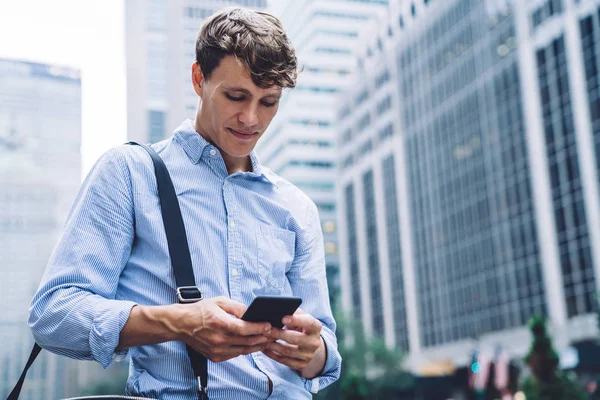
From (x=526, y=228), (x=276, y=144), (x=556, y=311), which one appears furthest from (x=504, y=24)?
(x=276, y=144)

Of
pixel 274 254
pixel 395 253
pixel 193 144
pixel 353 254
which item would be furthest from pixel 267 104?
pixel 353 254

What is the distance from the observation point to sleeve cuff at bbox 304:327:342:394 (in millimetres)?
1554

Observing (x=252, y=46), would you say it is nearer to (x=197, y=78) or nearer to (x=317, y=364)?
(x=197, y=78)

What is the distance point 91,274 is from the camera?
1322mm

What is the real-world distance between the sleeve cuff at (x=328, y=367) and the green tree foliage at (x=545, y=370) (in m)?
24.0

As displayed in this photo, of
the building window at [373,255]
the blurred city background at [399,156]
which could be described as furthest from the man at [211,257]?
the building window at [373,255]

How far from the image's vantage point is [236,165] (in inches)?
64.2

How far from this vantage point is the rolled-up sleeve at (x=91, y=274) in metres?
1.27

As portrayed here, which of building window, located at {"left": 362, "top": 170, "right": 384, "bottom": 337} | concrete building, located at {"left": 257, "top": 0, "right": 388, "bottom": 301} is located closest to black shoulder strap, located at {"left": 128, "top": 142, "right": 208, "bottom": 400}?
building window, located at {"left": 362, "top": 170, "right": 384, "bottom": 337}

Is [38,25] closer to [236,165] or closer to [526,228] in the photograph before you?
[236,165]

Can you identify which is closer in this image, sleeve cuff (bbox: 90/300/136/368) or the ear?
sleeve cuff (bbox: 90/300/136/368)

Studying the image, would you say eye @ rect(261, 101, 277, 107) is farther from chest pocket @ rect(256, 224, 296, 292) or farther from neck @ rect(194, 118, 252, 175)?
chest pocket @ rect(256, 224, 296, 292)

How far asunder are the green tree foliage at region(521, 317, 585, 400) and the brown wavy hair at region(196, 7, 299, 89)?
24.2m

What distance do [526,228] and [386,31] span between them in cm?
2270
